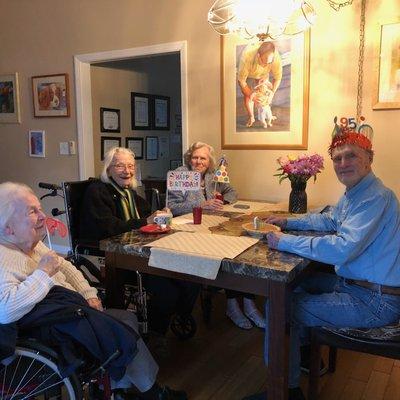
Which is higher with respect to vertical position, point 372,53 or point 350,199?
point 372,53

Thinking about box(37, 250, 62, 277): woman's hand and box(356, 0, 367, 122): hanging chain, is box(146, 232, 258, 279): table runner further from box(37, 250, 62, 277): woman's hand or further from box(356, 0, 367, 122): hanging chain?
box(356, 0, 367, 122): hanging chain

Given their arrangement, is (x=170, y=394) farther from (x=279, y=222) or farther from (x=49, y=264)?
(x=279, y=222)

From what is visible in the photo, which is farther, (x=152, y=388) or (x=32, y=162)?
(x=32, y=162)

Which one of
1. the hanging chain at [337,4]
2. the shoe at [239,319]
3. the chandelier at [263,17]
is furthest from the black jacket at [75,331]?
the hanging chain at [337,4]

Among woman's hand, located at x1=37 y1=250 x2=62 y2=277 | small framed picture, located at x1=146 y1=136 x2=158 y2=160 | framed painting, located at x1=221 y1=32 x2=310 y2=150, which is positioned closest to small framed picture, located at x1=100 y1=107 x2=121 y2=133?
small framed picture, located at x1=146 y1=136 x2=158 y2=160

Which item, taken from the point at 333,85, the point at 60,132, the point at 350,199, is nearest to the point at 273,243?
the point at 350,199

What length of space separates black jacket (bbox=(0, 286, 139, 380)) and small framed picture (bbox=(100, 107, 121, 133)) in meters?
2.90

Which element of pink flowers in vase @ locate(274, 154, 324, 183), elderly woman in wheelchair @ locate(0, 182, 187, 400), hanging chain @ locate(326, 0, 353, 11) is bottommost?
elderly woman in wheelchair @ locate(0, 182, 187, 400)

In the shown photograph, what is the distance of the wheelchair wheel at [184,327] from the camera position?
2.48 meters

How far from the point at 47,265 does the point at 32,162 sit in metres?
3.08

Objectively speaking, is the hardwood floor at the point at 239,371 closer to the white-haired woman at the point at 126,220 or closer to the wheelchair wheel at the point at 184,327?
the wheelchair wheel at the point at 184,327

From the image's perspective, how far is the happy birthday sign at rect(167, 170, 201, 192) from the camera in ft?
7.59

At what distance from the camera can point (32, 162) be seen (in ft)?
14.0

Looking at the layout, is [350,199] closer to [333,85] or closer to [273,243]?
[273,243]
